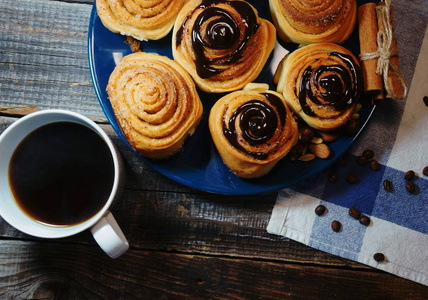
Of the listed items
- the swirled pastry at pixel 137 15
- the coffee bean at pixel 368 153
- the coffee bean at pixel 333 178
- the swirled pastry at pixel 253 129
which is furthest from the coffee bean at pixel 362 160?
the swirled pastry at pixel 137 15

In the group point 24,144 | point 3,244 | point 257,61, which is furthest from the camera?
point 3,244

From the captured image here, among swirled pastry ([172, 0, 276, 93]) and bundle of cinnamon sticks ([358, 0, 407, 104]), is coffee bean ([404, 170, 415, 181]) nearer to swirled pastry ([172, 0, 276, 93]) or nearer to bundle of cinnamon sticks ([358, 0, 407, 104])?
bundle of cinnamon sticks ([358, 0, 407, 104])

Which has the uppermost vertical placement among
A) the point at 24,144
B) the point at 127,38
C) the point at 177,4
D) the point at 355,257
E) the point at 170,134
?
the point at 177,4

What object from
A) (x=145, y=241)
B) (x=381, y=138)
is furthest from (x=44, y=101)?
(x=381, y=138)

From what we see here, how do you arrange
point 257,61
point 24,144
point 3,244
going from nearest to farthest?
point 24,144 < point 257,61 < point 3,244

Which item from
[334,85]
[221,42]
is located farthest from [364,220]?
[221,42]

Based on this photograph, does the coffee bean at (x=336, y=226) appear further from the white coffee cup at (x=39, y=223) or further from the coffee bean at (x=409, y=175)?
the white coffee cup at (x=39, y=223)

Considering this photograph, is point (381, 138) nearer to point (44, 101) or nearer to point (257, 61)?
point (257, 61)
